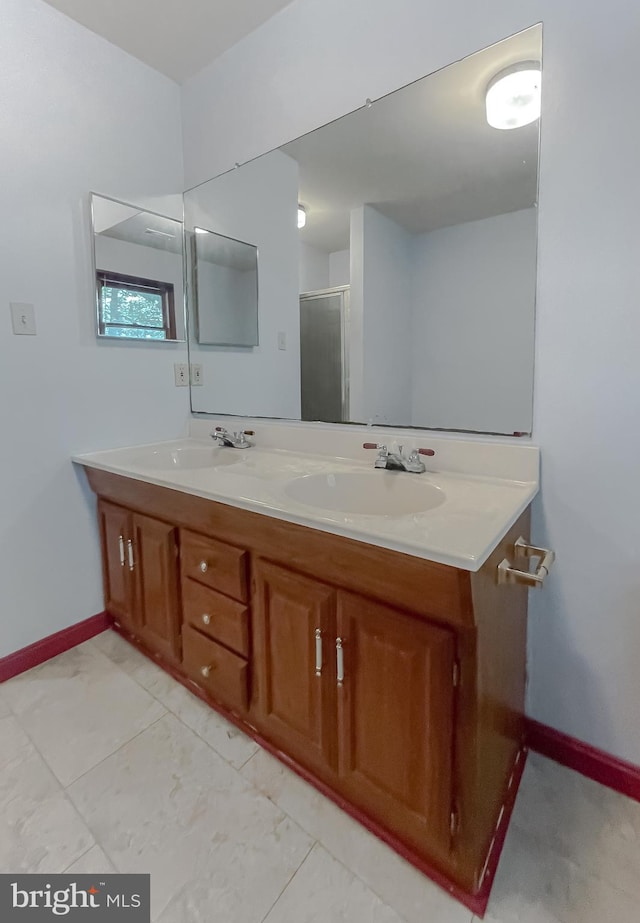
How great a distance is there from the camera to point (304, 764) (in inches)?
46.0

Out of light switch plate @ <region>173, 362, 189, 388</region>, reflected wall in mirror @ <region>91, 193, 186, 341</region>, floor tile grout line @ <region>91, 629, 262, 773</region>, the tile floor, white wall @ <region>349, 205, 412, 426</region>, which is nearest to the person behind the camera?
the tile floor

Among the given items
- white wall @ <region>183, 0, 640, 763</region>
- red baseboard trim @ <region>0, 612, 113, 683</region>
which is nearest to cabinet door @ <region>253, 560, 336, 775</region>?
white wall @ <region>183, 0, 640, 763</region>

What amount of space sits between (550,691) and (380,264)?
1.36 metres

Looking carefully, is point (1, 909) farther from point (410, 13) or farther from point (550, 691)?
point (410, 13)

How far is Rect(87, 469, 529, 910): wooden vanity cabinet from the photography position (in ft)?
2.73

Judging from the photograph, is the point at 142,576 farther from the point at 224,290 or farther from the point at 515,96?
the point at 515,96

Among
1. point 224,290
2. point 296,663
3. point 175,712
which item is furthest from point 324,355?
point 175,712

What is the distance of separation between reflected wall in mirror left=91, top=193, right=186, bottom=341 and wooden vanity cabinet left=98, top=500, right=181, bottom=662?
0.75 m

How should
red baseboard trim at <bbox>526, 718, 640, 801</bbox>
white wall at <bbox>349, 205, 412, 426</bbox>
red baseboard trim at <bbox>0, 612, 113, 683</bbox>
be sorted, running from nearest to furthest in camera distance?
red baseboard trim at <bbox>526, 718, 640, 801</bbox> → white wall at <bbox>349, 205, 412, 426</bbox> → red baseboard trim at <bbox>0, 612, 113, 683</bbox>

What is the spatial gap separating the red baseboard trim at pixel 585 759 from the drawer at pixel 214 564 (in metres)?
0.93

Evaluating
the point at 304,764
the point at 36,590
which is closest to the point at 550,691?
the point at 304,764

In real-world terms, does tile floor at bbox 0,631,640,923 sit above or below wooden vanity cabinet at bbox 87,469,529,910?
below
